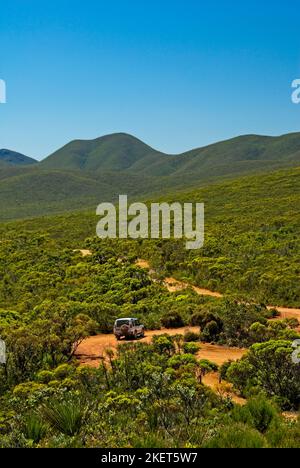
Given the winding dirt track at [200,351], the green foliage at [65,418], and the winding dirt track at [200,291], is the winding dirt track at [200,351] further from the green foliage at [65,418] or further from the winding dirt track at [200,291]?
the green foliage at [65,418]

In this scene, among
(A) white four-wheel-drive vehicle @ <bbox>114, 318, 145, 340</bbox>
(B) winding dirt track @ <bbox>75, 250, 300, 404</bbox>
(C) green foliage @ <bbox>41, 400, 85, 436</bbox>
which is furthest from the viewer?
(A) white four-wheel-drive vehicle @ <bbox>114, 318, 145, 340</bbox>

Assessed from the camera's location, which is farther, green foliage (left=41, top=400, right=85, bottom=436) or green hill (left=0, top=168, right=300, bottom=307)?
green hill (left=0, top=168, right=300, bottom=307)

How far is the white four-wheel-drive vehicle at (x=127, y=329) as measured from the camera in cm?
2002

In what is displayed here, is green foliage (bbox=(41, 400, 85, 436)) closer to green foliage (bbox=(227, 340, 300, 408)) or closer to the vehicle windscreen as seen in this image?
green foliage (bbox=(227, 340, 300, 408))

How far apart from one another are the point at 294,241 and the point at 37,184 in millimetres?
136274

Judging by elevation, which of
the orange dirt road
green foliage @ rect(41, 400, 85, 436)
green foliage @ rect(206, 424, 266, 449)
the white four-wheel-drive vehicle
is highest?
green foliage @ rect(206, 424, 266, 449)

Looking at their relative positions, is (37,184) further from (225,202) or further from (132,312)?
(132,312)

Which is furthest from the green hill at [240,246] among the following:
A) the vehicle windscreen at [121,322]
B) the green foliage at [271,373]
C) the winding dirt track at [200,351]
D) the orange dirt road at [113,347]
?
the green foliage at [271,373]

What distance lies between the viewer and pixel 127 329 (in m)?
20.0

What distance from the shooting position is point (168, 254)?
40.2m

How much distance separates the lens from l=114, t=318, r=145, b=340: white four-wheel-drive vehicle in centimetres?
2002

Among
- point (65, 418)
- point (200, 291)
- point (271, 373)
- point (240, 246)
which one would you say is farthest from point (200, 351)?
point (240, 246)

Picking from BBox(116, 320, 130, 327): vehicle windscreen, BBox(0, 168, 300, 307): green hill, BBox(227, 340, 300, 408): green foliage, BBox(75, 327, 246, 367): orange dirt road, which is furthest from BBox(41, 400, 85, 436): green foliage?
BBox(0, 168, 300, 307): green hill
